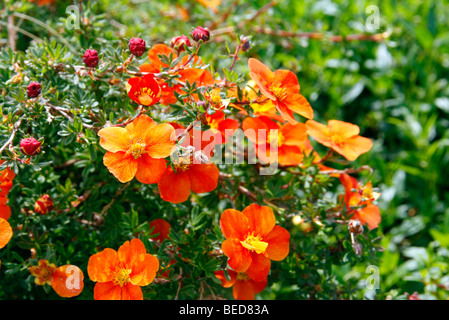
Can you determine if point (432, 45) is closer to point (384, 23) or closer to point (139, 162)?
point (384, 23)

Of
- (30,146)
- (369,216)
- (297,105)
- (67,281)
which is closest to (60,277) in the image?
(67,281)

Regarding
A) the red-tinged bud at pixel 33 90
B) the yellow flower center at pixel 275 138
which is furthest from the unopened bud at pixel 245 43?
the red-tinged bud at pixel 33 90

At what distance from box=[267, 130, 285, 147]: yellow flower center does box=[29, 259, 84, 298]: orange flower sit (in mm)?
670

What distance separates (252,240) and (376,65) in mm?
1642

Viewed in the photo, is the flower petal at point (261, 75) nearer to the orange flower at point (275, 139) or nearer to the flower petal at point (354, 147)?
the orange flower at point (275, 139)

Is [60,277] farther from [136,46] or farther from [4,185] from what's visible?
[136,46]

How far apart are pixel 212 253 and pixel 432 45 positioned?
1.83 meters

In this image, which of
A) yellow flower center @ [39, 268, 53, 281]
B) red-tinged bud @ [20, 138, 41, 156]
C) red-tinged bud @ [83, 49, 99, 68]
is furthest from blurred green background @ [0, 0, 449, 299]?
yellow flower center @ [39, 268, 53, 281]

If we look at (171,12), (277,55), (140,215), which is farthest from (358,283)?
(171,12)

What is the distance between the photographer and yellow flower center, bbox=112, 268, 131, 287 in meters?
1.18

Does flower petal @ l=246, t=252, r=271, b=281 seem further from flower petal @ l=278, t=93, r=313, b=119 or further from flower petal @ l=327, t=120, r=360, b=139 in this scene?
flower petal @ l=327, t=120, r=360, b=139

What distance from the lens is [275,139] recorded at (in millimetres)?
1361

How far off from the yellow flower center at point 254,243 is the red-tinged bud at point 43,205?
593 mm

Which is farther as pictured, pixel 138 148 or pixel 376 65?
pixel 376 65
